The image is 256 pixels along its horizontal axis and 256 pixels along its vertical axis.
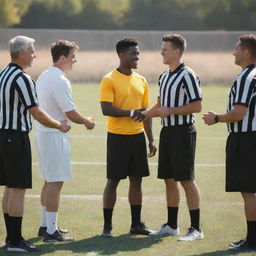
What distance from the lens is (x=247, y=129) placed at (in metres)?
7.63

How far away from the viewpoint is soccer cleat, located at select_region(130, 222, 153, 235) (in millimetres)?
8359

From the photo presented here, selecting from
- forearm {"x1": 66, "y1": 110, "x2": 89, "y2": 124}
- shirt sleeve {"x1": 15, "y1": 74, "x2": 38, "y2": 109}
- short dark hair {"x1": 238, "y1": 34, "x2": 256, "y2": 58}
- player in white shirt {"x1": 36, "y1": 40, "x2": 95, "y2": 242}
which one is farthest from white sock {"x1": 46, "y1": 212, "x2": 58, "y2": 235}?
short dark hair {"x1": 238, "y1": 34, "x2": 256, "y2": 58}

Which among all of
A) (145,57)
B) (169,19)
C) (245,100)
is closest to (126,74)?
(245,100)

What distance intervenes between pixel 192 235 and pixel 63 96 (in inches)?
73.6

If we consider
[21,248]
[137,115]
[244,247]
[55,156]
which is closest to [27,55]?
[55,156]

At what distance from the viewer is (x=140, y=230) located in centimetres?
837

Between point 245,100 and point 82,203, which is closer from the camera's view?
point 245,100

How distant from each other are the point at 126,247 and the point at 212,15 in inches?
1825

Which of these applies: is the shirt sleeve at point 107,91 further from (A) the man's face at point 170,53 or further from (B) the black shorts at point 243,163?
(B) the black shorts at point 243,163

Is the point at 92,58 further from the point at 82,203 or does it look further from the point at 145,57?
the point at 82,203

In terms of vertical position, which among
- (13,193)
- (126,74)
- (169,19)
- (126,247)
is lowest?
(126,247)

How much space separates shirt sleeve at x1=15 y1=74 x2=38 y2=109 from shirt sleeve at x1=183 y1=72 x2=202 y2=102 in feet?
5.14

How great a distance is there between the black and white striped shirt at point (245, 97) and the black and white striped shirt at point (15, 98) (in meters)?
1.84

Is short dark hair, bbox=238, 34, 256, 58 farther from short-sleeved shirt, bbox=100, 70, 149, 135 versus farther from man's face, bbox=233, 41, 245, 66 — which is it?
short-sleeved shirt, bbox=100, 70, 149, 135
